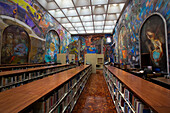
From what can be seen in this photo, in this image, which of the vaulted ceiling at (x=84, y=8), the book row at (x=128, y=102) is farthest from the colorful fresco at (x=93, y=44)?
the book row at (x=128, y=102)

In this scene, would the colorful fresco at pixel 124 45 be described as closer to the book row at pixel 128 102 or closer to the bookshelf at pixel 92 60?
the bookshelf at pixel 92 60

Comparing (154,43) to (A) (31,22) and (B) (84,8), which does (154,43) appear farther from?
(A) (31,22)

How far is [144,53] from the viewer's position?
5.77 m

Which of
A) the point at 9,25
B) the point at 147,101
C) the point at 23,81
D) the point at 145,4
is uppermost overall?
the point at 145,4

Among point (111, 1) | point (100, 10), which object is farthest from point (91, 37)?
point (111, 1)

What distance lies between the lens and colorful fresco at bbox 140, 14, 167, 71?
170 inches

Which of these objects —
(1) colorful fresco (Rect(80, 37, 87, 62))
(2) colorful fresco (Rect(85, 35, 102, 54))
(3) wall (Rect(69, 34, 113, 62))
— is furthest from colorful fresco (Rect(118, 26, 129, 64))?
(1) colorful fresco (Rect(80, 37, 87, 62))

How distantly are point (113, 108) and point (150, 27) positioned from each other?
15.9 feet

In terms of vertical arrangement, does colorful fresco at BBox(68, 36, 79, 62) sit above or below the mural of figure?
above

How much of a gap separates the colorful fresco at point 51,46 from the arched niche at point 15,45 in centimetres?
318

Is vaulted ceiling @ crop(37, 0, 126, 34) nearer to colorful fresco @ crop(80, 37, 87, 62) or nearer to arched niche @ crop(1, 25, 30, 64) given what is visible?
arched niche @ crop(1, 25, 30, 64)

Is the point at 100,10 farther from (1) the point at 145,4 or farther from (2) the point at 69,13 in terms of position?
(1) the point at 145,4

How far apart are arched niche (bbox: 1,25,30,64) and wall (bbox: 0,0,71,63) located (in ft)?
0.25

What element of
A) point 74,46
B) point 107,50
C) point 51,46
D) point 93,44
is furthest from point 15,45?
point 107,50
